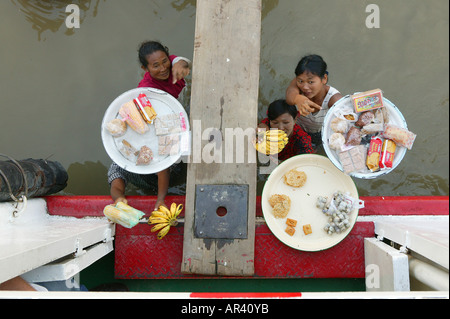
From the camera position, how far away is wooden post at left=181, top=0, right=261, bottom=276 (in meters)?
1.88

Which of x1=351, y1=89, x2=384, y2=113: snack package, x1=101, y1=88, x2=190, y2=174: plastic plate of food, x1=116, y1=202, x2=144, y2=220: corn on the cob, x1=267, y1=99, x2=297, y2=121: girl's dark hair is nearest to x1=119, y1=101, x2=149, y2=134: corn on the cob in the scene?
x1=101, y1=88, x2=190, y2=174: plastic plate of food

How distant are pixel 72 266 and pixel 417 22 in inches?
131

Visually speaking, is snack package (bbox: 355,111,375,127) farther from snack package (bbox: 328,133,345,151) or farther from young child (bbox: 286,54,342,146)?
young child (bbox: 286,54,342,146)

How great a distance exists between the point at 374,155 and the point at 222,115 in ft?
2.66

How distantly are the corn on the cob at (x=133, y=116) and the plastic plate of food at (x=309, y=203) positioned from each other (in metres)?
0.79

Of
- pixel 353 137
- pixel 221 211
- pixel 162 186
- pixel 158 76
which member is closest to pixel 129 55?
pixel 158 76

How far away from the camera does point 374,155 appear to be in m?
1.81

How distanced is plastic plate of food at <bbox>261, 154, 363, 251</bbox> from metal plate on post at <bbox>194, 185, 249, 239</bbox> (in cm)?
17

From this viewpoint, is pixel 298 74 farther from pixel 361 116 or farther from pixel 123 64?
pixel 123 64

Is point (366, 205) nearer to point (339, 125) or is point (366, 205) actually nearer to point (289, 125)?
point (339, 125)

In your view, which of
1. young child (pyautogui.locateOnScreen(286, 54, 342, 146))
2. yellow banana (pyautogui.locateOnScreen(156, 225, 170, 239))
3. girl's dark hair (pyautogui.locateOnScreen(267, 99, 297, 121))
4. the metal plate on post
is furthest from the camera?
girl's dark hair (pyautogui.locateOnScreen(267, 99, 297, 121))
